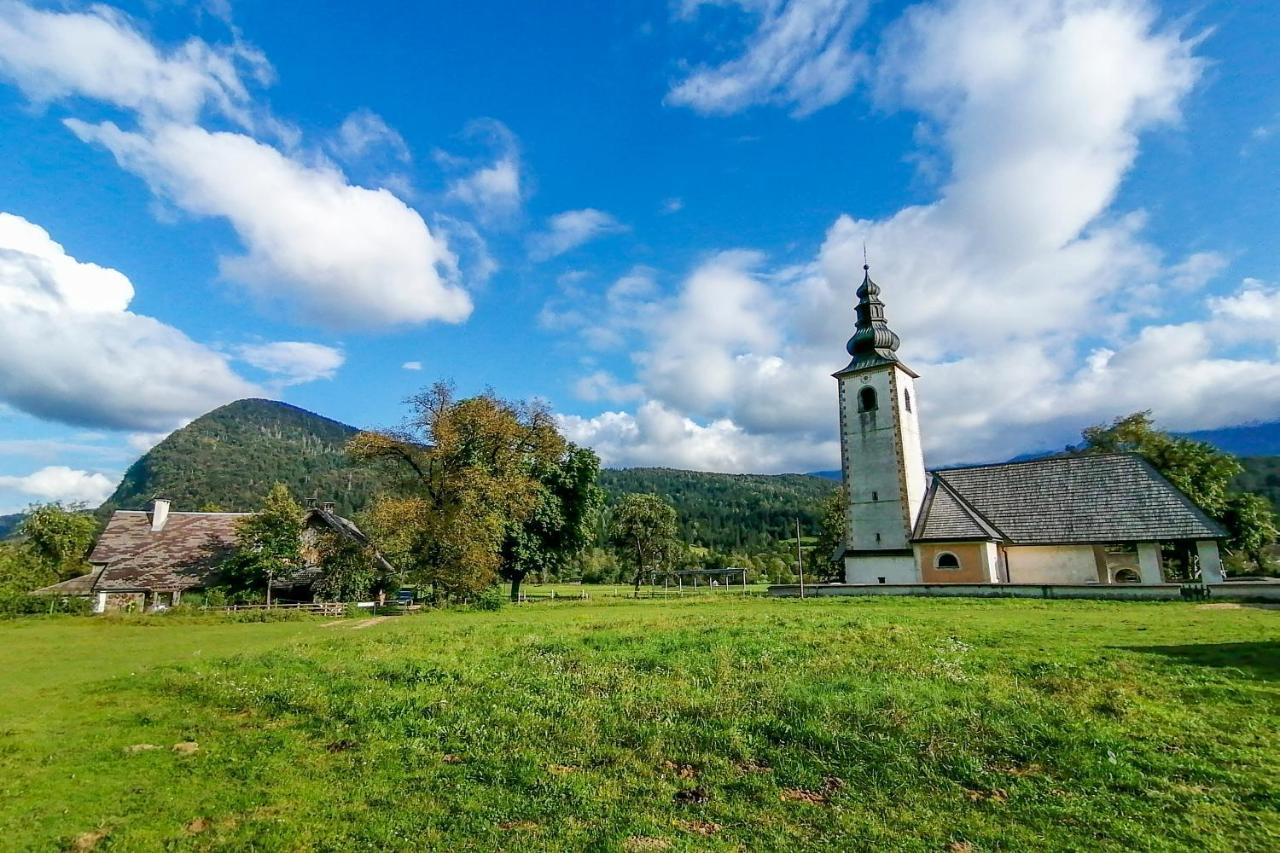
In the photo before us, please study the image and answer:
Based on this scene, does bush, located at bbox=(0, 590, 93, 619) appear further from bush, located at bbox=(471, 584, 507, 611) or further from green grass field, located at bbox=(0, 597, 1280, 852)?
green grass field, located at bbox=(0, 597, 1280, 852)

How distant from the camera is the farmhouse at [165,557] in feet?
132

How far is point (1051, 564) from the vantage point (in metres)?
34.8

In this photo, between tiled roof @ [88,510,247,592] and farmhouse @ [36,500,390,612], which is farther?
tiled roof @ [88,510,247,592]

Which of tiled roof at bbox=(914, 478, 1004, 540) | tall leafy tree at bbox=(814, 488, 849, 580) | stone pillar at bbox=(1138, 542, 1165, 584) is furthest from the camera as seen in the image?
tall leafy tree at bbox=(814, 488, 849, 580)

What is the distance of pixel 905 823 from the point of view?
19.0 ft

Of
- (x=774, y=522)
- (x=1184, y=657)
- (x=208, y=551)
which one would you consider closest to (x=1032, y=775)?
(x=1184, y=657)

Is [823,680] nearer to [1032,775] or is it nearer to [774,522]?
[1032,775]

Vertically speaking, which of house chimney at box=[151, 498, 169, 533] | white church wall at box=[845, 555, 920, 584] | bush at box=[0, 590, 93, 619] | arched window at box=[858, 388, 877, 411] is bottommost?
bush at box=[0, 590, 93, 619]

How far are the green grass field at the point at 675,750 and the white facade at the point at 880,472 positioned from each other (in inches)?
963

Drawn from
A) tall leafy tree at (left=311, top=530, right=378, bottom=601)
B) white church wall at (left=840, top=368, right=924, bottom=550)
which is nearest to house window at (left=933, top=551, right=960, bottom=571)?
white church wall at (left=840, top=368, right=924, bottom=550)

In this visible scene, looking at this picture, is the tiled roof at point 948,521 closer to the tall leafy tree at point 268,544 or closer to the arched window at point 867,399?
the arched window at point 867,399

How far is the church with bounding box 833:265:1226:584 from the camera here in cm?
3256

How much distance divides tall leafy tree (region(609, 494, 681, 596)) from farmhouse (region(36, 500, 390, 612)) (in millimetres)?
29027

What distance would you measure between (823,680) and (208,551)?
47.5 metres
